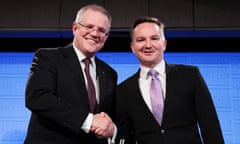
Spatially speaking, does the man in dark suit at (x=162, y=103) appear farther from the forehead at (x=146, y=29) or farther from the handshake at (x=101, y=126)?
the handshake at (x=101, y=126)

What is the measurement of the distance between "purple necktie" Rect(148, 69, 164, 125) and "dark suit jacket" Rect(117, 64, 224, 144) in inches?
1.0

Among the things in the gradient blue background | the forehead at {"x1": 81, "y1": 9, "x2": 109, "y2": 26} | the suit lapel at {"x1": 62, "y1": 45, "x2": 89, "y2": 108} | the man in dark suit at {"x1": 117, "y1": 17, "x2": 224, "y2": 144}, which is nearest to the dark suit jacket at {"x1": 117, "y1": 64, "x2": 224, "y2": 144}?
the man in dark suit at {"x1": 117, "y1": 17, "x2": 224, "y2": 144}

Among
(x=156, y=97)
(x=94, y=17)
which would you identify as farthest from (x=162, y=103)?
(x=94, y=17)

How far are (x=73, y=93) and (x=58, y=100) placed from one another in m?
0.11

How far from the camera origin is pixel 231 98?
299 cm

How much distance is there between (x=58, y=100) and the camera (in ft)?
4.73

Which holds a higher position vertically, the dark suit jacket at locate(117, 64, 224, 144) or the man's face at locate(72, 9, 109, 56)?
the man's face at locate(72, 9, 109, 56)

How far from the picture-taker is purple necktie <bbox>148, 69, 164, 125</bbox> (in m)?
1.56

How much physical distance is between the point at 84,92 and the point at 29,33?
178 centimetres

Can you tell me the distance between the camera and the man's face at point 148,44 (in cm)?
165

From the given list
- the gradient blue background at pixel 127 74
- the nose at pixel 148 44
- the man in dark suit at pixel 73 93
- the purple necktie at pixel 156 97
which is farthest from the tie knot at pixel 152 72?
the gradient blue background at pixel 127 74

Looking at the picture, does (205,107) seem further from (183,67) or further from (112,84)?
(112,84)

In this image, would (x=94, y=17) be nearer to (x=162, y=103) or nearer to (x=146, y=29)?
(x=146, y=29)

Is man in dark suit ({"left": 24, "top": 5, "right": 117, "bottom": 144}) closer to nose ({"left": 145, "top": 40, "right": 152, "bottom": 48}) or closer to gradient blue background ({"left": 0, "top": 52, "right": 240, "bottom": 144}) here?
nose ({"left": 145, "top": 40, "right": 152, "bottom": 48})
